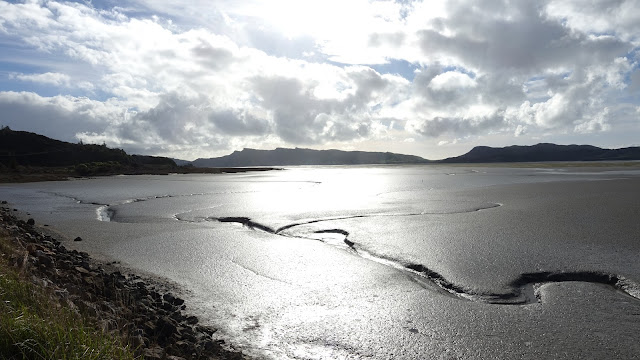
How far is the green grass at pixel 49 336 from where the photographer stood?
9.53 feet

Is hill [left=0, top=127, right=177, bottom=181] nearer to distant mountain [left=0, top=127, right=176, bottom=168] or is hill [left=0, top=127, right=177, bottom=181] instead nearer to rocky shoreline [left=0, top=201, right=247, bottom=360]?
distant mountain [left=0, top=127, right=176, bottom=168]

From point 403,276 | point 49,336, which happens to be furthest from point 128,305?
point 403,276

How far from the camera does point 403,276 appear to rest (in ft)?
20.7

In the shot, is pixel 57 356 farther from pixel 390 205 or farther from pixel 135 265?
pixel 390 205

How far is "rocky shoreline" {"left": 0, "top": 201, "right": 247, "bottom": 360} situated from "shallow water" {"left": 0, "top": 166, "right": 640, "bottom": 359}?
1.04 ft

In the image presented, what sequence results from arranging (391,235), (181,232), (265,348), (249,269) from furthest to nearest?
1. (181,232)
2. (391,235)
3. (249,269)
4. (265,348)

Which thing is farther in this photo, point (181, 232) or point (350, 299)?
point (181, 232)

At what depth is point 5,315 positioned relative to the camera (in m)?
3.23

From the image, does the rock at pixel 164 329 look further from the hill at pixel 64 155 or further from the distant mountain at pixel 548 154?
the distant mountain at pixel 548 154

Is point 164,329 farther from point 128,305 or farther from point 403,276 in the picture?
point 403,276

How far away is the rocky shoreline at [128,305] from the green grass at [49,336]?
10.9 inches

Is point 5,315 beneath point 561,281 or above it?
above

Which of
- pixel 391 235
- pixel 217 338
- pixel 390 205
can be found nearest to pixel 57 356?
pixel 217 338

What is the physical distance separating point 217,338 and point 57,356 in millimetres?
1721
